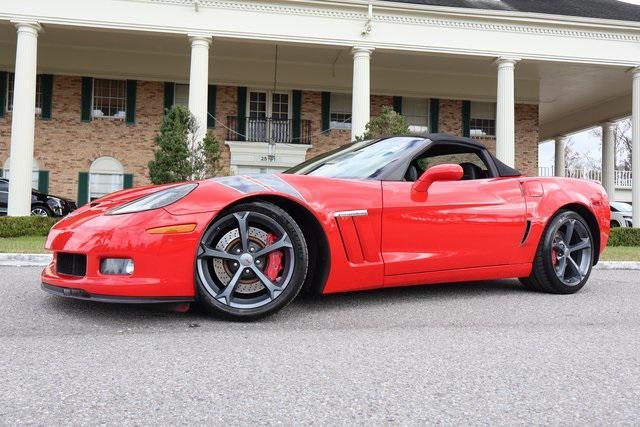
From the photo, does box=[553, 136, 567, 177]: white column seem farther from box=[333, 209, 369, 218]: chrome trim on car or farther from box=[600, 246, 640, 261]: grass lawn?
box=[333, 209, 369, 218]: chrome trim on car

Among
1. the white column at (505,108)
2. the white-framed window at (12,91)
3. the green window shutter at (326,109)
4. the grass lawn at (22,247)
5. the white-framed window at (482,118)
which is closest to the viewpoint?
the grass lawn at (22,247)

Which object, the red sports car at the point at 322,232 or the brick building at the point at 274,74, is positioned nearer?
the red sports car at the point at 322,232

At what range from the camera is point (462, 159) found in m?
4.30

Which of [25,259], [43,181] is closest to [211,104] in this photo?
[43,181]

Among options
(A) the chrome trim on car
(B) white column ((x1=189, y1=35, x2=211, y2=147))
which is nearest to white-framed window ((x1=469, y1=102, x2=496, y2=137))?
(B) white column ((x1=189, y1=35, x2=211, y2=147))

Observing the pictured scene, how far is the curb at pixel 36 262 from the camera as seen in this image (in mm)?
6418

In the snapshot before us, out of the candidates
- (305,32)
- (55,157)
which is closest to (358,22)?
(305,32)

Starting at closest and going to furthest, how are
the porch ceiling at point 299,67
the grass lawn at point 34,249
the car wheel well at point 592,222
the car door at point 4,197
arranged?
1. the car wheel well at point 592,222
2. the grass lawn at point 34,249
3. the car door at point 4,197
4. the porch ceiling at point 299,67

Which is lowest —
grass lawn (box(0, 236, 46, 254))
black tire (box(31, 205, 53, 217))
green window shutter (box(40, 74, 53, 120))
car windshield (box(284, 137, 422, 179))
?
grass lawn (box(0, 236, 46, 254))

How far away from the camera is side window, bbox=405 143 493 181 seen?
4.19m

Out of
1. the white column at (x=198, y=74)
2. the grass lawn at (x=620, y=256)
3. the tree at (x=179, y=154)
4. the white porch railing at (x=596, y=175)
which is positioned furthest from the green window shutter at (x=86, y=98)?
the white porch railing at (x=596, y=175)

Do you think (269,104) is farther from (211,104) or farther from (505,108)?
(505,108)

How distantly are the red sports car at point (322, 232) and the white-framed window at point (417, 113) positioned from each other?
57.3 feet

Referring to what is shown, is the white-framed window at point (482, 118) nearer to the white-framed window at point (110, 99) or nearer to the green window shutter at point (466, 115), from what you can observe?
the green window shutter at point (466, 115)
